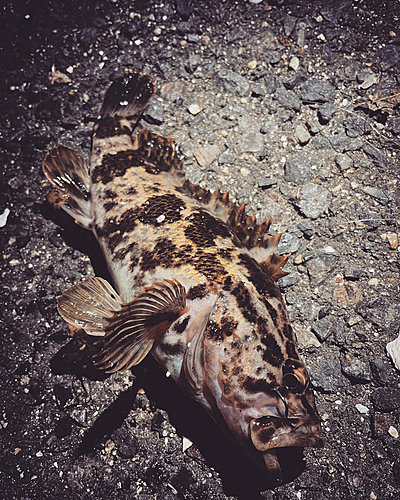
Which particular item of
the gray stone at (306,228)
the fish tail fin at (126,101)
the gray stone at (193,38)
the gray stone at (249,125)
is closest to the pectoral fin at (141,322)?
the gray stone at (306,228)

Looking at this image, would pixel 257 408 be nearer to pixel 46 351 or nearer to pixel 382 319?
pixel 382 319

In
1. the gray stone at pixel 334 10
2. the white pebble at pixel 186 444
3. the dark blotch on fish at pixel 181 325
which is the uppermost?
the gray stone at pixel 334 10

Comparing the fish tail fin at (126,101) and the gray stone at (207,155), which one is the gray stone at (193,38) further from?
the gray stone at (207,155)

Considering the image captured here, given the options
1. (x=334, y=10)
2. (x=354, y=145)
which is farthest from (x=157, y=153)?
(x=334, y=10)

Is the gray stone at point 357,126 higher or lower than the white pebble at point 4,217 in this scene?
lower

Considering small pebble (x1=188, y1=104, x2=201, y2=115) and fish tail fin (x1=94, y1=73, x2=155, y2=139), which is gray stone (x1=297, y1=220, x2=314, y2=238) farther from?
fish tail fin (x1=94, y1=73, x2=155, y2=139)

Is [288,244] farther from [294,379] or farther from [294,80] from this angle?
[294,80]

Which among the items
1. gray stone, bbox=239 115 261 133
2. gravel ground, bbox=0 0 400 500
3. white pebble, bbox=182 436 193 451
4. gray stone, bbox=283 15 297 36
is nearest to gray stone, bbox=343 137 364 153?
gravel ground, bbox=0 0 400 500
